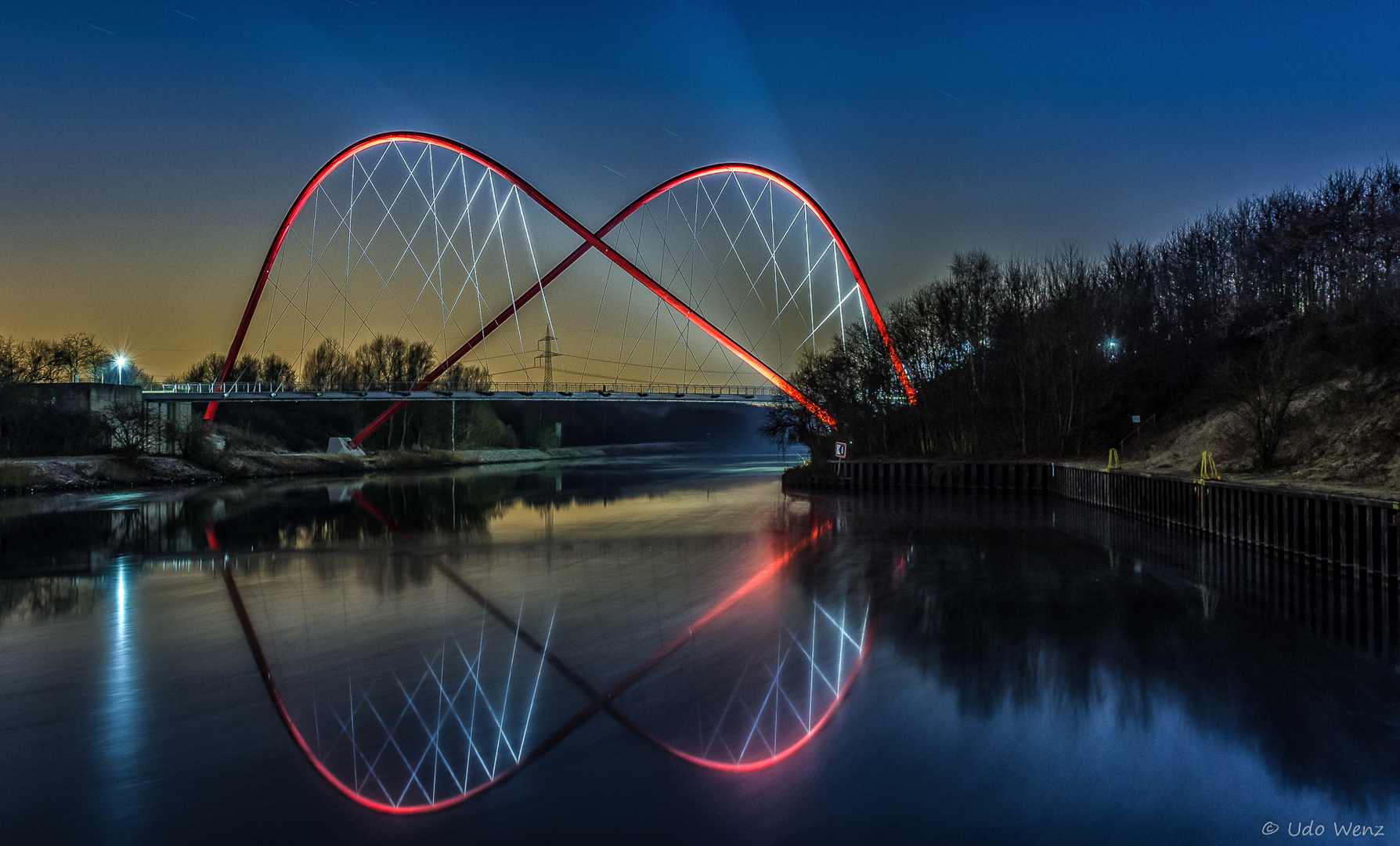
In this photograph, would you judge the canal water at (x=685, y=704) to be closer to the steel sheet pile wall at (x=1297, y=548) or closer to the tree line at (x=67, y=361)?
the steel sheet pile wall at (x=1297, y=548)

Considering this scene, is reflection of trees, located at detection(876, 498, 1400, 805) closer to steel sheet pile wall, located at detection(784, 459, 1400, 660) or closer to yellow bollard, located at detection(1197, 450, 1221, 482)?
steel sheet pile wall, located at detection(784, 459, 1400, 660)

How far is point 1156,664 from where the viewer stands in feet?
30.1

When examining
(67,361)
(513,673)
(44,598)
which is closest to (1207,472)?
(513,673)

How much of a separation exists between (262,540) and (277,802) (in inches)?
Answer: 692

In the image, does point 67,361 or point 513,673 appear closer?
point 513,673

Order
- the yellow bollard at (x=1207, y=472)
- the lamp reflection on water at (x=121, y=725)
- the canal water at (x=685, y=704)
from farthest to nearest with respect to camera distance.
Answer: the yellow bollard at (x=1207, y=472), the lamp reflection on water at (x=121, y=725), the canal water at (x=685, y=704)

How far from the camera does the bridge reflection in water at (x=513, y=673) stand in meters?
6.69

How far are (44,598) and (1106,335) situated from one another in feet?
145

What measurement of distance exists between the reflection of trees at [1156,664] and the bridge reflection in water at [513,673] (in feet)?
4.39

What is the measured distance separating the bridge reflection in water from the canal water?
0.17 ft

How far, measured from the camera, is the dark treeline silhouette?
117 feet

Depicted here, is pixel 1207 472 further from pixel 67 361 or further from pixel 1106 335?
pixel 67 361

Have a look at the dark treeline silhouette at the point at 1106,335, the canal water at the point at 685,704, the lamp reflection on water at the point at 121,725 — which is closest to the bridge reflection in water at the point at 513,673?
the canal water at the point at 685,704

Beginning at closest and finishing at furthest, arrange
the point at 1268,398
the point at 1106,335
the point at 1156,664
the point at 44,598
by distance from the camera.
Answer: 1. the point at 1156,664
2. the point at 44,598
3. the point at 1268,398
4. the point at 1106,335
